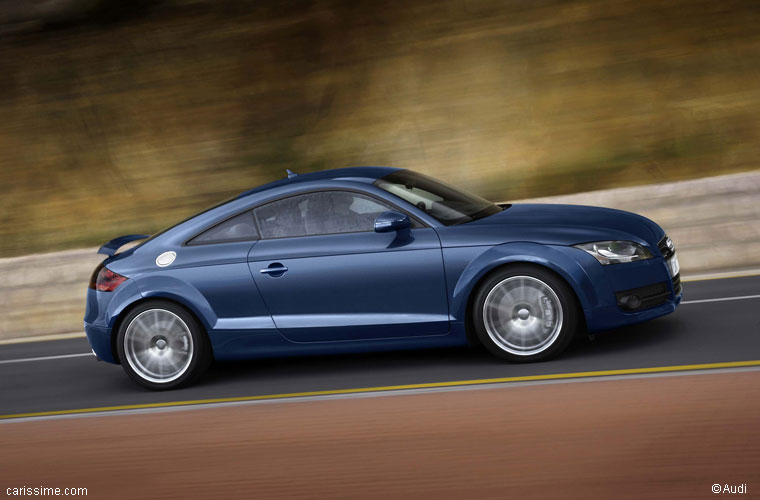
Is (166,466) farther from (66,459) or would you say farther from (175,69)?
(175,69)

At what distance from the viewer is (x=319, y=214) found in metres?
7.51

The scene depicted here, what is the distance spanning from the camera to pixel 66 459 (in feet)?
20.5

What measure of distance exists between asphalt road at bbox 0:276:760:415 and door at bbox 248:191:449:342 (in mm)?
375

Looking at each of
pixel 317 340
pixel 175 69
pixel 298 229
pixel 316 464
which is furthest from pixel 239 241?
pixel 175 69

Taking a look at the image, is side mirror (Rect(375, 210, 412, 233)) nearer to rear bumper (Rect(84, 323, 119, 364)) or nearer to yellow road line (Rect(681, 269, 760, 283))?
rear bumper (Rect(84, 323, 119, 364))

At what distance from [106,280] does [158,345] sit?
69 cm

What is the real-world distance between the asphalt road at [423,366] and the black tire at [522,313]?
123 mm

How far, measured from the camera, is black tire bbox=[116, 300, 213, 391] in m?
7.67

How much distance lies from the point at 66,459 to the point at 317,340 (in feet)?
6.52

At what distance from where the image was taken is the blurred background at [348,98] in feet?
46.3

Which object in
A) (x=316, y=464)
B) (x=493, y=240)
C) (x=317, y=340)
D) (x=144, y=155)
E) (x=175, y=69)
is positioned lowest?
(x=316, y=464)

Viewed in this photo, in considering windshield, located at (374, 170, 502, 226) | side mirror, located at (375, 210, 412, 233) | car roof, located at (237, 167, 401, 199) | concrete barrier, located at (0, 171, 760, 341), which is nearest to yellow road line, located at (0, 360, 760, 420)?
side mirror, located at (375, 210, 412, 233)

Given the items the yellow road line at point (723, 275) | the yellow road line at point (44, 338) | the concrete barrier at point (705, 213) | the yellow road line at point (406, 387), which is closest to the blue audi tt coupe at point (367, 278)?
the yellow road line at point (406, 387)

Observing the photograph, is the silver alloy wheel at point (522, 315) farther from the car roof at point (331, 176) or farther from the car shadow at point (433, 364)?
the car roof at point (331, 176)
